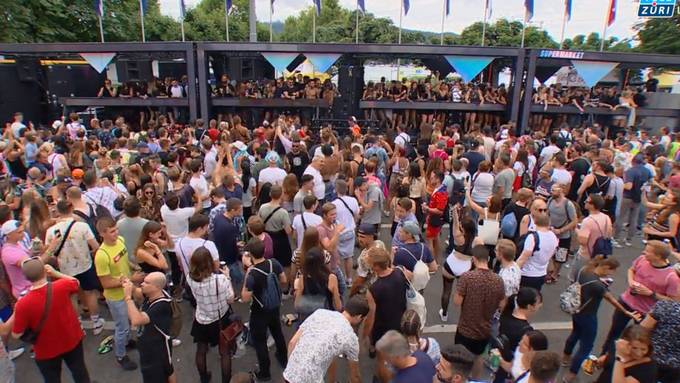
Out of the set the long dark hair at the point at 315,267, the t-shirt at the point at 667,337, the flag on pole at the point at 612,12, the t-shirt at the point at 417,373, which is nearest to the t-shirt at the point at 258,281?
the long dark hair at the point at 315,267

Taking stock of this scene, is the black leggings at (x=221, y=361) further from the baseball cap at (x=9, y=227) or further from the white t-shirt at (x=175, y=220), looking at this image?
the baseball cap at (x=9, y=227)

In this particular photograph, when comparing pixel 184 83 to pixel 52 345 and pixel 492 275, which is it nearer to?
pixel 52 345

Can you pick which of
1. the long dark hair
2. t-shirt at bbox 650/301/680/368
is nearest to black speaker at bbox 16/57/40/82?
the long dark hair

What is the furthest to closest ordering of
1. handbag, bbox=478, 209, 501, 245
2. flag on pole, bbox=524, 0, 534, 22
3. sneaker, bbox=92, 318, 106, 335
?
flag on pole, bbox=524, 0, 534, 22
handbag, bbox=478, 209, 501, 245
sneaker, bbox=92, 318, 106, 335

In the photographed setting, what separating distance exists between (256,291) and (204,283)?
1.48ft

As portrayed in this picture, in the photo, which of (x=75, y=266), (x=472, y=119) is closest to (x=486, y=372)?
(x=75, y=266)

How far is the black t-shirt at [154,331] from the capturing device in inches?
132

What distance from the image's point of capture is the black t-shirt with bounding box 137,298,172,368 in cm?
334

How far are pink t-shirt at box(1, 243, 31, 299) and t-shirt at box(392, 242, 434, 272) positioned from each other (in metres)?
3.59

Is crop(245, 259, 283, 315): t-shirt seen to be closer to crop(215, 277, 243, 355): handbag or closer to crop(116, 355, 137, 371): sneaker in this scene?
crop(215, 277, 243, 355): handbag

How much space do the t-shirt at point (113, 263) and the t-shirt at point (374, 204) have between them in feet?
10.3

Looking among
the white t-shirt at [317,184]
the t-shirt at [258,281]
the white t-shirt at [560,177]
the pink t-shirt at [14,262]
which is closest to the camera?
the t-shirt at [258,281]

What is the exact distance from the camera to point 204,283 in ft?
11.9

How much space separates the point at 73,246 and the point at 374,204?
3.66 meters
